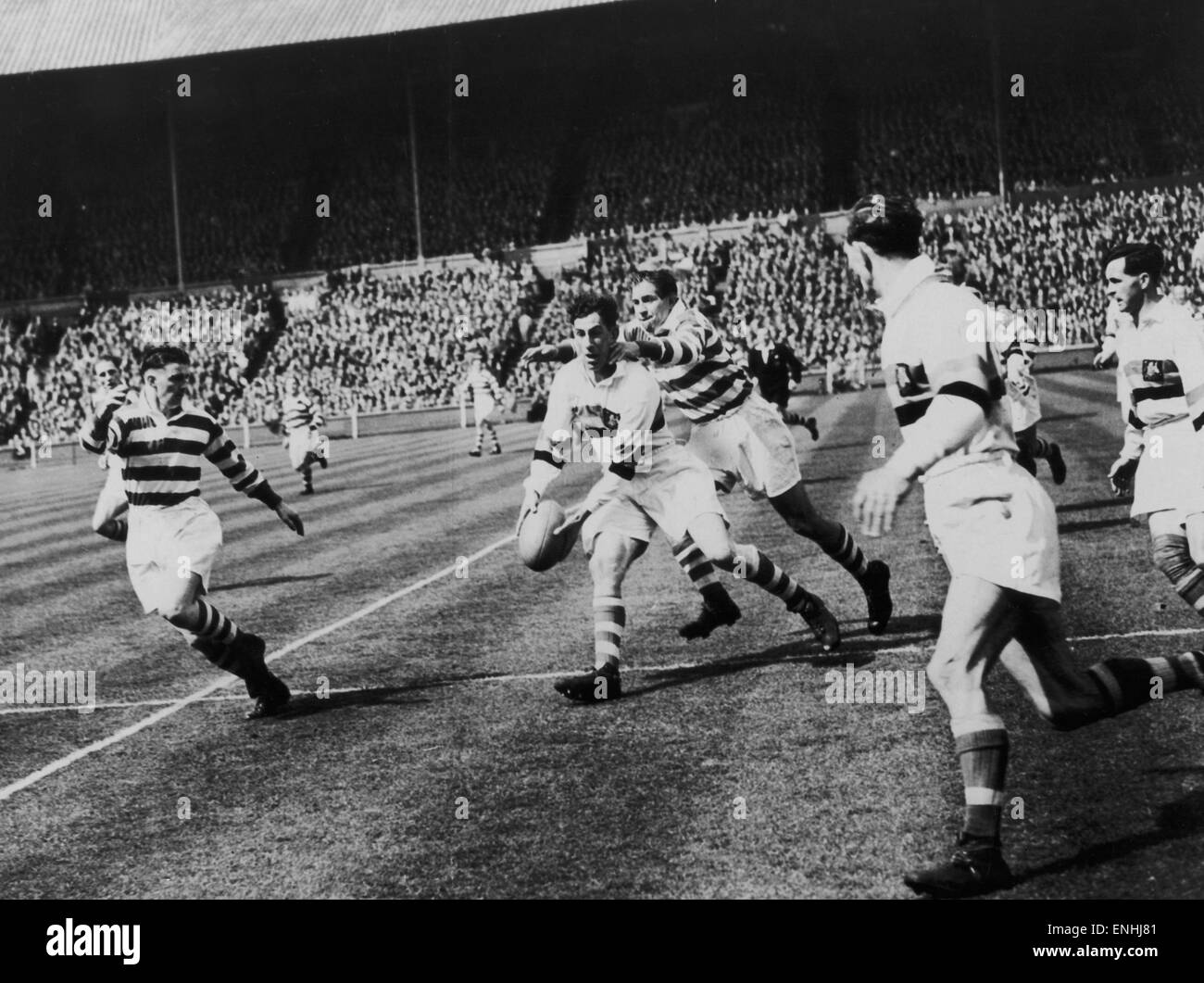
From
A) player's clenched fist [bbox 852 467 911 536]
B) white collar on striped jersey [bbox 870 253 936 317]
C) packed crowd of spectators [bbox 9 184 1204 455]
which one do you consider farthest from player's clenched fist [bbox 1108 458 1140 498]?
packed crowd of spectators [bbox 9 184 1204 455]

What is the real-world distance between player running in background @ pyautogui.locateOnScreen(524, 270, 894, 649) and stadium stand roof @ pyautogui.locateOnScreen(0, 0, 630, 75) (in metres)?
27.5

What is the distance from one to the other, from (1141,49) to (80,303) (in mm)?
29618

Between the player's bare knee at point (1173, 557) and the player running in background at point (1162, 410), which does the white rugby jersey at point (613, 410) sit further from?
the player's bare knee at point (1173, 557)

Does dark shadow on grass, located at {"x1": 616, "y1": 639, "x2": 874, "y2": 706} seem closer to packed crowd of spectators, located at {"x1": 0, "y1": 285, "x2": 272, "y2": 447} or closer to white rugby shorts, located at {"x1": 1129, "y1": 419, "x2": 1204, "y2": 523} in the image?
white rugby shorts, located at {"x1": 1129, "y1": 419, "x2": 1204, "y2": 523}

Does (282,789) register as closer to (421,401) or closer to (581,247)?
(421,401)

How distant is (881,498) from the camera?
4.77 m

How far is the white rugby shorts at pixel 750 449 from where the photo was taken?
9581 mm

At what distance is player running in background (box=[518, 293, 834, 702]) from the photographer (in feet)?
26.8

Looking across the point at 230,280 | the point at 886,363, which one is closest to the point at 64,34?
the point at 230,280

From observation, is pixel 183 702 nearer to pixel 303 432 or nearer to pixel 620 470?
pixel 620 470

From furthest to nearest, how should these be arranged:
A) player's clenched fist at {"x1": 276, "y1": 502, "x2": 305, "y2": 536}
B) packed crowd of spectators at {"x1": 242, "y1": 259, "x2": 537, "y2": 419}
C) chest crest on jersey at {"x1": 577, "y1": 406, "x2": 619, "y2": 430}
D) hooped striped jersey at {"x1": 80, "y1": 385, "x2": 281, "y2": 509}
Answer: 1. packed crowd of spectators at {"x1": 242, "y1": 259, "x2": 537, "y2": 419}
2. player's clenched fist at {"x1": 276, "y1": 502, "x2": 305, "y2": 536}
3. chest crest on jersey at {"x1": 577, "y1": 406, "x2": 619, "y2": 430}
4. hooped striped jersey at {"x1": 80, "y1": 385, "x2": 281, "y2": 509}

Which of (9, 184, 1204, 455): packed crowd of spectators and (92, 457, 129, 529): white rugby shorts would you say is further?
(9, 184, 1204, 455): packed crowd of spectators

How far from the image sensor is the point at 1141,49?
3800 cm

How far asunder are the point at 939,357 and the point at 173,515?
187 inches
